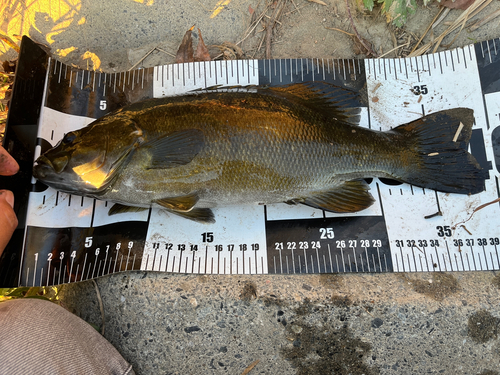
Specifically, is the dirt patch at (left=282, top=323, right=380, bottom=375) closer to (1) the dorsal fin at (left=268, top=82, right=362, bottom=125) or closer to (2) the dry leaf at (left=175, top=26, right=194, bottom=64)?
(1) the dorsal fin at (left=268, top=82, right=362, bottom=125)

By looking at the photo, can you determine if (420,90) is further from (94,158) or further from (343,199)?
(94,158)

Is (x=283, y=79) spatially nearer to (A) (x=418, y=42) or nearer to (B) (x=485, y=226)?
(A) (x=418, y=42)

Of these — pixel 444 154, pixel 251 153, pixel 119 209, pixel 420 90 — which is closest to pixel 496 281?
pixel 444 154

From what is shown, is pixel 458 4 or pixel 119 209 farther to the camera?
pixel 458 4

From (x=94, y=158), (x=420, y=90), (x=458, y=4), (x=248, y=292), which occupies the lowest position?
(x=248, y=292)

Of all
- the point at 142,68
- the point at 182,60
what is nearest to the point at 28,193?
the point at 142,68

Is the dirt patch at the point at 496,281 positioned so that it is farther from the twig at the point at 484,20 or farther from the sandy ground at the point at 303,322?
the twig at the point at 484,20
